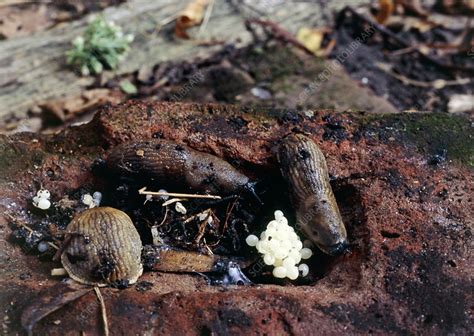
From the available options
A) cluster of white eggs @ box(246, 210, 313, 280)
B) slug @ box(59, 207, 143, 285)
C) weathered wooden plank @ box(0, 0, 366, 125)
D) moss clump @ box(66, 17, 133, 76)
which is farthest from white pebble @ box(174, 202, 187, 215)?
moss clump @ box(66, 17, 133, 76)

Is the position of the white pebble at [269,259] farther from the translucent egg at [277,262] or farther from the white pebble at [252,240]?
the white pebble at [252,240]

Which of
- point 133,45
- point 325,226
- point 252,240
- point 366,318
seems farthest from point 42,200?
point 133,45

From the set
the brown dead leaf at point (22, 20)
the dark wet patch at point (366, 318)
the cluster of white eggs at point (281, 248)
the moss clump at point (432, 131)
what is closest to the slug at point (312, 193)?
the cluster of white eggs at point (281, 248)

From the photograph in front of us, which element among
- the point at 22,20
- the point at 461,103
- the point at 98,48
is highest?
the point at 98,48

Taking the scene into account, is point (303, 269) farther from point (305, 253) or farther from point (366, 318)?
point (366, 318)

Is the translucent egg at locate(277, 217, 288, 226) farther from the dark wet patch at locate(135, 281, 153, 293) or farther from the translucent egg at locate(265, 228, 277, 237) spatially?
the dark wet patch at locate(135, 281, 153, 293)

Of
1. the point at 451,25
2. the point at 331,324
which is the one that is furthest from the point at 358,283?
the point at 451,25
